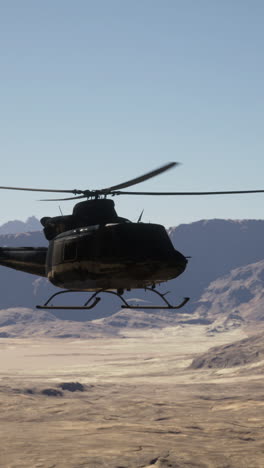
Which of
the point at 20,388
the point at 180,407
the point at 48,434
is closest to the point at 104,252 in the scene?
the point at 48,434

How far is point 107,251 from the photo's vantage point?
61.3 ft

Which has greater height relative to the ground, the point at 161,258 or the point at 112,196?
the point at 112,196

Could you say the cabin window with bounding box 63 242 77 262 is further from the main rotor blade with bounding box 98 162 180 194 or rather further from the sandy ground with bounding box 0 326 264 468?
the sandy ground with bounding box 0 326 264 468

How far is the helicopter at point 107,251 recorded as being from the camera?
61.2 ft

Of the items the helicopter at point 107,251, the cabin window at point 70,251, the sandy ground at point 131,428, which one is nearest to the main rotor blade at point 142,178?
the helicopter at point 107,251

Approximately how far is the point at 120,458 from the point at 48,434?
22622mm

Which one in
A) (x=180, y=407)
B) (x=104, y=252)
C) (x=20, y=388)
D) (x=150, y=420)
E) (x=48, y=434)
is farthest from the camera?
(x=20, y=388)

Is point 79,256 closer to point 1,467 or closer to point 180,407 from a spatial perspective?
point 1,467

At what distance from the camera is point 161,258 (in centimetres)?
1897

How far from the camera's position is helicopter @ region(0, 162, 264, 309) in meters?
18.6

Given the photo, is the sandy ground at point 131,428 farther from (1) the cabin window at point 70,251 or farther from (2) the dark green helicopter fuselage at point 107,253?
(1) the cabin window at point 70,251

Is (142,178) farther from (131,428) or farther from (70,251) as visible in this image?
(131,428)

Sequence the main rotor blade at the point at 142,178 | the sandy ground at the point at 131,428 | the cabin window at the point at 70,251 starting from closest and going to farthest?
the main rotor blade at the point at 142,178
the cabin window at the point at 70,251
the sandy ground at the point at 131,428

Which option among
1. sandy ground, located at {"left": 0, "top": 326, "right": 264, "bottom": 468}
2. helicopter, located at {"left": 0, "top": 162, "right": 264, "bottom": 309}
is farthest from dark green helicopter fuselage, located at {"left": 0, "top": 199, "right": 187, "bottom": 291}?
sandy ground, located at {"left": 0, "top": 326, "right": 264, "bottom": 468}
